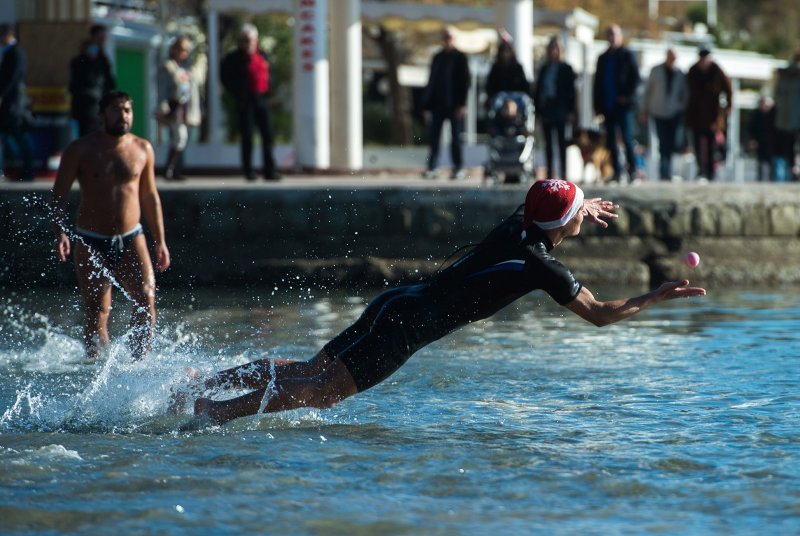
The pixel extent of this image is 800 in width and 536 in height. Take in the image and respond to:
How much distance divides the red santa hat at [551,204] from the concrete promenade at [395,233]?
24.2ft

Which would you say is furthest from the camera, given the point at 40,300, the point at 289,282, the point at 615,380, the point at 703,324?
the point at 289,282

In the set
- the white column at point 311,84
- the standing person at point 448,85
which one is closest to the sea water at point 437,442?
the standing person at point 448,85

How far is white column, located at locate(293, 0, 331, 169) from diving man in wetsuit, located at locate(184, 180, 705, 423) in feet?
45.0

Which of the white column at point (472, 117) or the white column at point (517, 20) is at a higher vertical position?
the white column at point (517, 20)

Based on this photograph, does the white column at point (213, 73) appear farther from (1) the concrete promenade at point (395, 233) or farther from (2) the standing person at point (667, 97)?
(1) the concrete promenade at point (395, 233)

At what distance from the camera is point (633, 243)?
49.1 feet

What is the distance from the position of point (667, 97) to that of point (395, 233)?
4876 mm

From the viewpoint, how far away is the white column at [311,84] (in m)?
20.3

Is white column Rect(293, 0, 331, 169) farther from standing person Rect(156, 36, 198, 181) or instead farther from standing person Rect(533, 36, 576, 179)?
standing person Rect(533, 36, 576, 179)

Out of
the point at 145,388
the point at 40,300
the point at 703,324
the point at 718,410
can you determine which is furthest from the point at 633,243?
the point at 145,388

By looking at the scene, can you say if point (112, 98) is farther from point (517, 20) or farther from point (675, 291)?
point (517, 20)

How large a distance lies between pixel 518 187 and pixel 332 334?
14.5 feet

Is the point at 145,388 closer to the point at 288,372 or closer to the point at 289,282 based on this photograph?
the point at 288,372

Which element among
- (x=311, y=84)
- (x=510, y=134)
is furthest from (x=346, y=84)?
(x=510, y=134)
